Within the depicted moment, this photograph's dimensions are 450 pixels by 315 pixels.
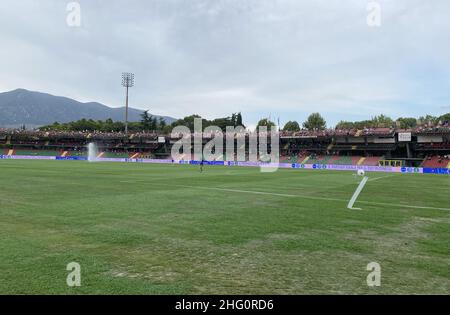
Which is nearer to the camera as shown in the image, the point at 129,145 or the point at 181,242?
the point at 181,242

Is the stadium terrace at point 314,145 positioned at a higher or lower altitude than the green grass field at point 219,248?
higher

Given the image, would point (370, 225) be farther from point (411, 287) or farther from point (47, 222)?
point (47, 222)

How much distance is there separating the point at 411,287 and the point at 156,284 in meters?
3.93

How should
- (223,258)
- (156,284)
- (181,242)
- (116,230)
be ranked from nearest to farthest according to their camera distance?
(156,284) → (223,258) → (181,242) → (116,230)

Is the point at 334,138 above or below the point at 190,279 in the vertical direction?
above

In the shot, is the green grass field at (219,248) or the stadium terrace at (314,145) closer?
the green grass field at (219,248)

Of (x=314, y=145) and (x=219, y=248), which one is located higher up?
(x=314, y=145)

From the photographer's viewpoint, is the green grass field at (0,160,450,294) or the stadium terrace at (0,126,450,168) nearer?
the green grass field at (0,160,450,294)

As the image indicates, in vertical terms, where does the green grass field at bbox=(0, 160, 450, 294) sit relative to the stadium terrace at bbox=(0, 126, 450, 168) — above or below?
below

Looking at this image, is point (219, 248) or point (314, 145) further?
point (314, 145)

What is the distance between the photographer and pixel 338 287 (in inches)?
216
